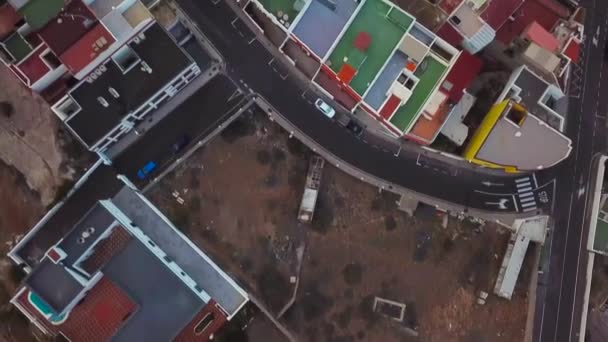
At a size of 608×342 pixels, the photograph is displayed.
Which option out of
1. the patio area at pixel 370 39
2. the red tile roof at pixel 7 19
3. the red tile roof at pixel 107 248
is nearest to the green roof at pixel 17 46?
the red tile roof at pixel 7 19

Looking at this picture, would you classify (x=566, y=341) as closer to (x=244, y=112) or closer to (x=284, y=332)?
(x=284, y=332)

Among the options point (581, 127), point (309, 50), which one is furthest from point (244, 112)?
point (581, 127)

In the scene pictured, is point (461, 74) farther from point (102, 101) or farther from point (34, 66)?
point (34, 66)

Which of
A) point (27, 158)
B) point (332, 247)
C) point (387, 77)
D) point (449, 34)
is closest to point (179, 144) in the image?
point (27, 158)

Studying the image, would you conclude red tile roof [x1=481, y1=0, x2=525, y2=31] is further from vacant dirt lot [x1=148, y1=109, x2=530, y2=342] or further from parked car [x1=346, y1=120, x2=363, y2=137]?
vacant dirt lot [x1=148, y1=109, x2=530, y2=342]

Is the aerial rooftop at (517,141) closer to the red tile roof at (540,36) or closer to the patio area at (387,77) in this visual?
the red tile roof at (540,36)

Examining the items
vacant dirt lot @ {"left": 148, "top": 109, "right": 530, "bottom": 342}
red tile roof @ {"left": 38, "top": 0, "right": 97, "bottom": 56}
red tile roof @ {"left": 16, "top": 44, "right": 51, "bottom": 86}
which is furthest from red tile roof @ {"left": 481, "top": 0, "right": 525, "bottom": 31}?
red tile roof @ {"left": 16, "top": 44, "right": 51, "bottom": 86}
